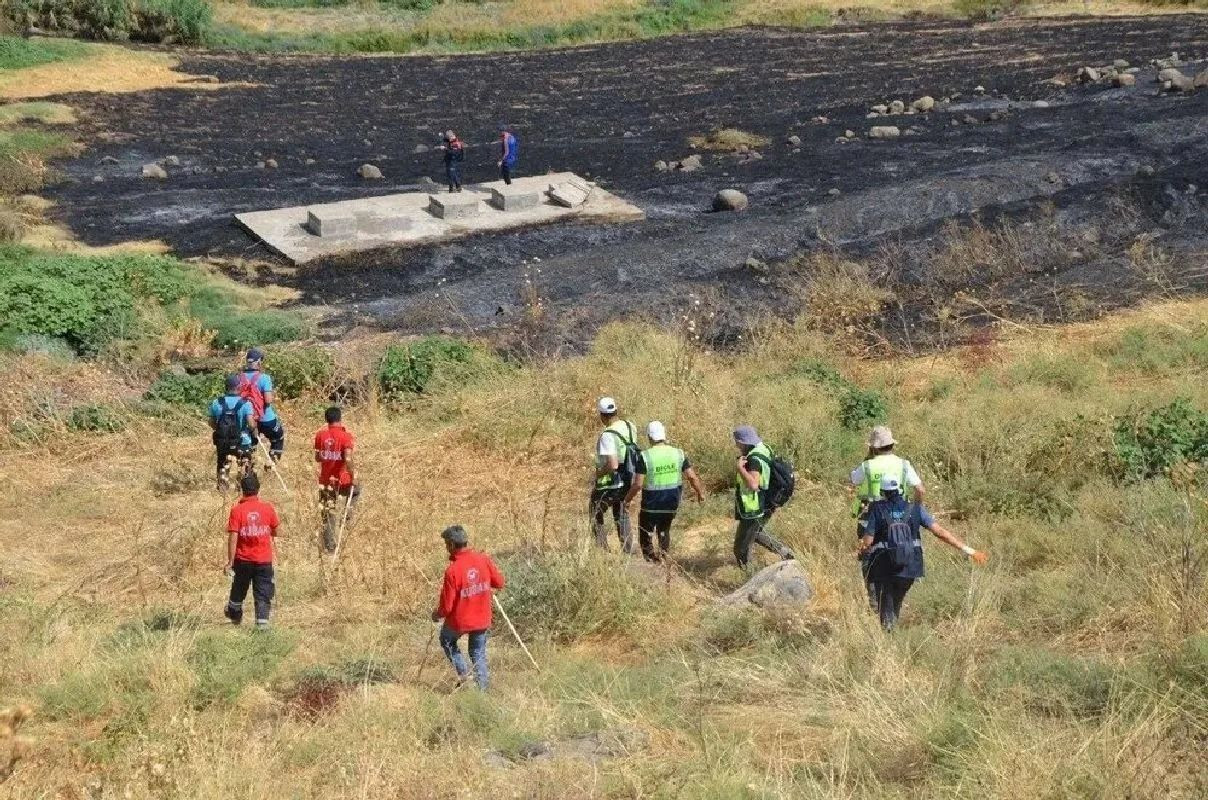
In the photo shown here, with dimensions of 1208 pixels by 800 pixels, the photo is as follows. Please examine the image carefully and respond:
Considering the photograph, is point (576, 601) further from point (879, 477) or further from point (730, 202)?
point (730, 202)

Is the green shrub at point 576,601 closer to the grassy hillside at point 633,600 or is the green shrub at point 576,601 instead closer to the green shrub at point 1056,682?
the grassy hillside at point 633,600

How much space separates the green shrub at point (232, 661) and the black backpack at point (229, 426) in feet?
9.82

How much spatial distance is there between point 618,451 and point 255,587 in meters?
2.68

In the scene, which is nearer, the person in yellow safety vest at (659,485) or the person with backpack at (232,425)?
the person in yellow safety vest at (659,485)

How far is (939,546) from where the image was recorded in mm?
10445

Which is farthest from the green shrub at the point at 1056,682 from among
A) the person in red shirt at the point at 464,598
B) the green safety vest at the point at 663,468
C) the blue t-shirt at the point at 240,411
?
the blue t-shirt at the point at 240,411

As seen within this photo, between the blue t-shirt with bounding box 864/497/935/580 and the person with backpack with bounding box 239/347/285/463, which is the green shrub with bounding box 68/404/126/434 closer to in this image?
the person with backpack with bounding box 239/347/285/463

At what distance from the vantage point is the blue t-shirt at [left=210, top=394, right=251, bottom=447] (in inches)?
465

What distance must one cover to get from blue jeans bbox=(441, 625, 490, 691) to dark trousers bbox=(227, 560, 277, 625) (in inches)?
63.6

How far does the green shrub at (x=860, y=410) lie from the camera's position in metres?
13.3

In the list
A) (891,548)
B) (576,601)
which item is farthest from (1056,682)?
(576,601)

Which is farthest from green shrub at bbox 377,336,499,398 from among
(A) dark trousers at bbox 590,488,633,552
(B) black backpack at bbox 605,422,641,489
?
(B) black backpack at bbox 605,422,641,489

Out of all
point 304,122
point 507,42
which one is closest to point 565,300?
point 304,122

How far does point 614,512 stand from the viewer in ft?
34.8
